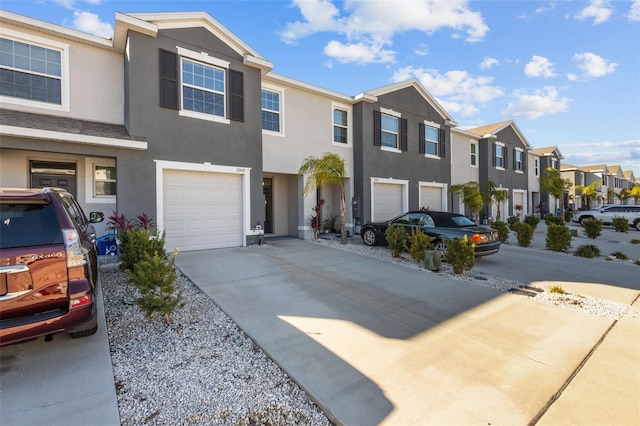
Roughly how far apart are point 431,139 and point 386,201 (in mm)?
5063

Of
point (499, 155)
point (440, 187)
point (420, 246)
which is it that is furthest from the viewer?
point (499, 155)

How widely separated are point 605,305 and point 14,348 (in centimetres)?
883

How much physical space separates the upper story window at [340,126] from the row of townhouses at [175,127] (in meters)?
0.05

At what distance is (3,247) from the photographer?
284 centimetres

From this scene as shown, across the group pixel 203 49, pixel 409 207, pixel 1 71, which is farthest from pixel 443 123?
pixel 1 71

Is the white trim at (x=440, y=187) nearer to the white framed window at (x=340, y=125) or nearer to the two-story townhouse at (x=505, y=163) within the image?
the two-story townhouse at (x=505, y=163)

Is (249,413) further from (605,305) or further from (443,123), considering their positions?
(443,123)

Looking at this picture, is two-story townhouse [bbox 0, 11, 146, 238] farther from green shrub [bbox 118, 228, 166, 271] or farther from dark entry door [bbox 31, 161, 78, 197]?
green shrub [bbox 118, 228, 166, 271]

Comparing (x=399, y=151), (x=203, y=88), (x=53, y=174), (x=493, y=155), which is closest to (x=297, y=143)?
(x=203, y=88)

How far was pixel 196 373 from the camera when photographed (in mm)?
3219

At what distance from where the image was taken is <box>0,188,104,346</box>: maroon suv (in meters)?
2.85

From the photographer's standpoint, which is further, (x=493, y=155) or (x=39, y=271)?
(x=493, y=155)

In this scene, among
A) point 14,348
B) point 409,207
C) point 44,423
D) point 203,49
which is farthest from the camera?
point 409,207

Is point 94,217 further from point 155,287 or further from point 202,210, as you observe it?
point 202,210
